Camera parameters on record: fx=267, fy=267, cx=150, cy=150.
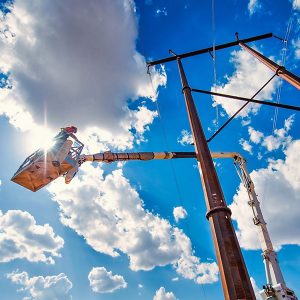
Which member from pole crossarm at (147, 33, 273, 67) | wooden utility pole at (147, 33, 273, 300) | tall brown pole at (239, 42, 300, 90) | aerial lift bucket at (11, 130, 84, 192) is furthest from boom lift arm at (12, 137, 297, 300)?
wooden utility pole at (147, 33, 273, 300)

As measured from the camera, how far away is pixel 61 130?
1146 centimetres

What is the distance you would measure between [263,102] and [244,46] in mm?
3422

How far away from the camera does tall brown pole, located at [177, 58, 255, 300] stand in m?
2.52

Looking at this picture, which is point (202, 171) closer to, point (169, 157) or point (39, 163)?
point (39, 163)

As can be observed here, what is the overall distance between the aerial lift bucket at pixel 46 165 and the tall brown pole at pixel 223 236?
766 centimetres

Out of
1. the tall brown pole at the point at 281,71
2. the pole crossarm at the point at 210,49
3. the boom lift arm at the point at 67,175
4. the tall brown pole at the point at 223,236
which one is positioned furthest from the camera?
the boom lift arm at the point at 67,175

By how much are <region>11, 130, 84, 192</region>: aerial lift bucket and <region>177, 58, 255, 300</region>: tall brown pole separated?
7.66 metres

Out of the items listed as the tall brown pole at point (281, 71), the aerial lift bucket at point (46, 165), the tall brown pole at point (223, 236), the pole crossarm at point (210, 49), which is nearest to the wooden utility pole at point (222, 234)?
the tall brown pole at point (223, 236)

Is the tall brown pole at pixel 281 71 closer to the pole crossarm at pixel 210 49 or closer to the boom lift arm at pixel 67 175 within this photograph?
the pole crossarm at pixel 210 49

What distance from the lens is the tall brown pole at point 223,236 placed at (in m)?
2.52

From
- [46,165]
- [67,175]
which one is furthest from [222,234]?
[67,175]

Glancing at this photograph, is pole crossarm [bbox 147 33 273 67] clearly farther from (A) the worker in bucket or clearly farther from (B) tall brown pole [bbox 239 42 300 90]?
(A) the worker in bucket

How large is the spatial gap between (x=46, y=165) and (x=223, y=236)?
8557mm

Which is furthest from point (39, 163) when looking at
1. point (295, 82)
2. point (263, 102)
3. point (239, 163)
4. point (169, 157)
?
point (239, 163)
